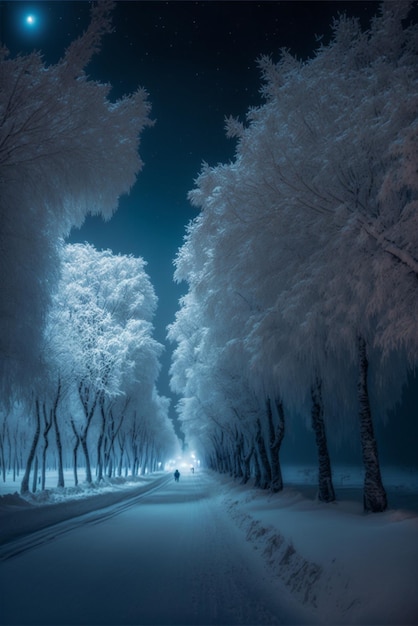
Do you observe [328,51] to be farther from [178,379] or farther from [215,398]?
[178,379]

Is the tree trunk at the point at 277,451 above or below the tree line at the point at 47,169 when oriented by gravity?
below

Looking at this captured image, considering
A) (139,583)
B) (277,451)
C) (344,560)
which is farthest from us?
(277,451)

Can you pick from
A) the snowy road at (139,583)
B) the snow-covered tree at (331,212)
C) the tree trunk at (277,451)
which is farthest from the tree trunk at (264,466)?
the snowy road at (139,583)

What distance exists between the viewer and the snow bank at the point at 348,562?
4688 mm

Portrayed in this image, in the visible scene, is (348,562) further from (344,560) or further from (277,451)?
(277,451)

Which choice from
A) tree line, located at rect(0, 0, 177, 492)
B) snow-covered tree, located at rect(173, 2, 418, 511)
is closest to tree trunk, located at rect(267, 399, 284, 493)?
snow-covered tree, located at rect(173, 2, 418, 511)

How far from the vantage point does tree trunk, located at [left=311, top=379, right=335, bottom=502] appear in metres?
12.9

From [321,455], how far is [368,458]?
339 cm

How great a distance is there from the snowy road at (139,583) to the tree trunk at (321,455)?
358 centimetres

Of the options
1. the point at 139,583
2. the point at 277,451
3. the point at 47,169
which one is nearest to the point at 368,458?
the point at 139,583

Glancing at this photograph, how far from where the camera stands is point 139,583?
21.5 feet

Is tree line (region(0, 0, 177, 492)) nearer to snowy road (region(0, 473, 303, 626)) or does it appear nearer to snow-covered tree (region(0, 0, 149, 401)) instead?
snow-covered tree (region(0, 0, 149, 401))

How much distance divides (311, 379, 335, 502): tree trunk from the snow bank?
258cm

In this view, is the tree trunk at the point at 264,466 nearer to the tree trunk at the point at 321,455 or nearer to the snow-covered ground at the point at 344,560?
the tree trunk at the point at 321,455
